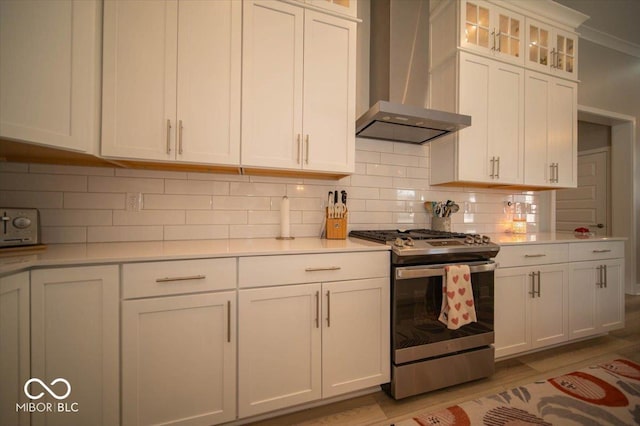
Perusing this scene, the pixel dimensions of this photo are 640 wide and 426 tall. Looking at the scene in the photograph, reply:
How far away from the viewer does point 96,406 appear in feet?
3.69

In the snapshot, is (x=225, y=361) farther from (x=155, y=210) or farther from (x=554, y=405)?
(x=554, y=405)

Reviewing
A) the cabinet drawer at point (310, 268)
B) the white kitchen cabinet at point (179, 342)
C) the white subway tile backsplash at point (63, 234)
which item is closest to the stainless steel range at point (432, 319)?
the cabinet drawer at point (310, 268)

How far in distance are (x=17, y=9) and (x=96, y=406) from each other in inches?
67.9

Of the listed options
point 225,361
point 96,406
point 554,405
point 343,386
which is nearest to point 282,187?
point 225,361

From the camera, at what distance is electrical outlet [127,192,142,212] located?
1645mm

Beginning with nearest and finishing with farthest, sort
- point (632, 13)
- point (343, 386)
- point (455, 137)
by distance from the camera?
point (343, 386)
point (455, 137)
point (632, 13)

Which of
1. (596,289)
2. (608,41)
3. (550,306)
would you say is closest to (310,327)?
(550,306)

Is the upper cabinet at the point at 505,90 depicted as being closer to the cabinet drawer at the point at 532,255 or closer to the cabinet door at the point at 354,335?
the cabinet drawer at the point at 532,255

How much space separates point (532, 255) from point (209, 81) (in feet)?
8.67

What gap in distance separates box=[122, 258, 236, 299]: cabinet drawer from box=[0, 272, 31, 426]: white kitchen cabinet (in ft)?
1.05

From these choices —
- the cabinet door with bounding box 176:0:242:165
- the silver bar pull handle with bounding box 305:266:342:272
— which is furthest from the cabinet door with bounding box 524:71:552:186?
the cabinet door with bounding box 176:0:242:165

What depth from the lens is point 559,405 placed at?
5.12 ft

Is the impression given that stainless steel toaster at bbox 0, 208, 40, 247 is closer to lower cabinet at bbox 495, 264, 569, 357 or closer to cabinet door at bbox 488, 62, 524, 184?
lower cabinet at bbox 495, 264, 569, 357

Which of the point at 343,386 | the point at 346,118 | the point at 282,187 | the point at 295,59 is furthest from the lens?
the point at 282,187
